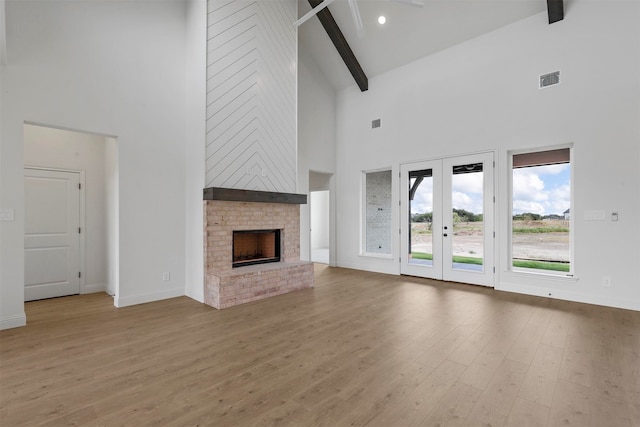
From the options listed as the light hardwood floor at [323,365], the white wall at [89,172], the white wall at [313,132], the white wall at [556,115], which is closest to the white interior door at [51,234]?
the white wall at [89,172]

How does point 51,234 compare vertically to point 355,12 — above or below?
below

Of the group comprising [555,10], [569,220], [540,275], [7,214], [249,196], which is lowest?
[540,275]

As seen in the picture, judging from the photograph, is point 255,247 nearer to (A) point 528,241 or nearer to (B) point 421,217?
(B) point 421,217

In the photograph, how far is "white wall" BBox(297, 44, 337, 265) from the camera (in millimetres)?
6656

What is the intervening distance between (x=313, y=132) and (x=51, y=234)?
16.5ft

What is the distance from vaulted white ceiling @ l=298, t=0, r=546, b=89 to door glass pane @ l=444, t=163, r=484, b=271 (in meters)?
2.36

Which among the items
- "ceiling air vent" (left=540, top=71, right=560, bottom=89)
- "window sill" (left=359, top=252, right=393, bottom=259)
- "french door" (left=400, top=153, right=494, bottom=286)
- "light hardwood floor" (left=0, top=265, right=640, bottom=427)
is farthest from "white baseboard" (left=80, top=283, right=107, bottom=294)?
"ceiling air vent" (left=540, top=71, right=560, bottom=89)

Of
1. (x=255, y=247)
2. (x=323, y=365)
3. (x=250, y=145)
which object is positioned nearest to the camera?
(x=323, y=365)

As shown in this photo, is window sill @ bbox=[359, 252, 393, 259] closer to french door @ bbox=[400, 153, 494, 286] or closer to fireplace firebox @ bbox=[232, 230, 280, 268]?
french door @ bbox=[400, 153, 494, 286]

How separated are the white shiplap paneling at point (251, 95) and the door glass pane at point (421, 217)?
97.6 inches

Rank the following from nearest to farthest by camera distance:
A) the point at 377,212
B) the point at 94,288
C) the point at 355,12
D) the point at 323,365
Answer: the point at 323,365, the point at 355,12, the point at 94,288, the point at 377,212

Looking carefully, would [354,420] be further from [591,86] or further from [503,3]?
[503,3]

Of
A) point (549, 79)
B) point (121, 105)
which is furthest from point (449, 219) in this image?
point (121, 105)

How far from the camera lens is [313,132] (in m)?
6.89
